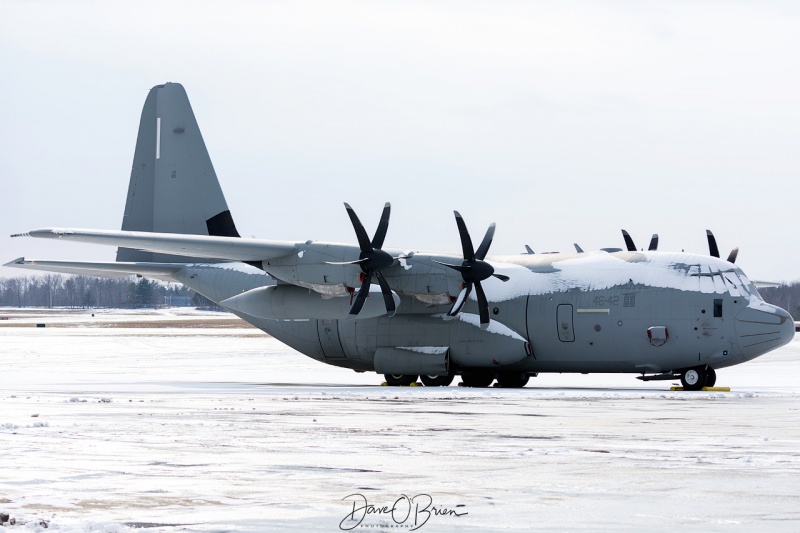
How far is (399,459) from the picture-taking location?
12633mm

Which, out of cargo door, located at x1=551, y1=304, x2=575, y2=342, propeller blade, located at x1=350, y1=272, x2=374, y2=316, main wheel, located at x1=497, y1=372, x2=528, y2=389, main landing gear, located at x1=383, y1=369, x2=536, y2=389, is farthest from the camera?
main wheel, located at x1=497, y1=372, x2=528, y2=389

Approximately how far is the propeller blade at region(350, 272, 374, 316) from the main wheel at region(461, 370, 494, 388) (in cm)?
422

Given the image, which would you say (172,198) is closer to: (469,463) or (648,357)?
(648,357)

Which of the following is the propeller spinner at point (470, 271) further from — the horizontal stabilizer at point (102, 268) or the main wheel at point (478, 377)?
the horizontal stabilizer at point (102, 268)

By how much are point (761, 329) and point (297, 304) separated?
11785 mm

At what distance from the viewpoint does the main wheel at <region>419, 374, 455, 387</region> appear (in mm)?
29184

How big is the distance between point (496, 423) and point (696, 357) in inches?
411

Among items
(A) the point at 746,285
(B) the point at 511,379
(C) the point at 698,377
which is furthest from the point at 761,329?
(B) the point at 511,379

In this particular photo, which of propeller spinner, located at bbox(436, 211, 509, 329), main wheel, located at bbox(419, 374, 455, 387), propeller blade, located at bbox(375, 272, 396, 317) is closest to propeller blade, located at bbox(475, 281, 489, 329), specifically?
propeller spinner, located at bbox(436, 211, 509, 329)

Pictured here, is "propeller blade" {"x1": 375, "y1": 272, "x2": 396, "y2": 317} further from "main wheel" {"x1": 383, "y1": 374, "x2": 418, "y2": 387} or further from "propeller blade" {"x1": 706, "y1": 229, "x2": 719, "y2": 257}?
"propeller blade" {"x1": 706, "y1": 229, "x2": 719, "y2": 257}

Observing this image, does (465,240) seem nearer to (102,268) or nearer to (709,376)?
(709,376)

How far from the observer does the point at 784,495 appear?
32.3 ft

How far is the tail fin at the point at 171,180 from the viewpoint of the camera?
33.9m

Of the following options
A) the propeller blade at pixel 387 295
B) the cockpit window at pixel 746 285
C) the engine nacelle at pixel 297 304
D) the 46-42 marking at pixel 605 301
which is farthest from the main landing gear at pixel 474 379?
the cockpit window at pixel 746 285
